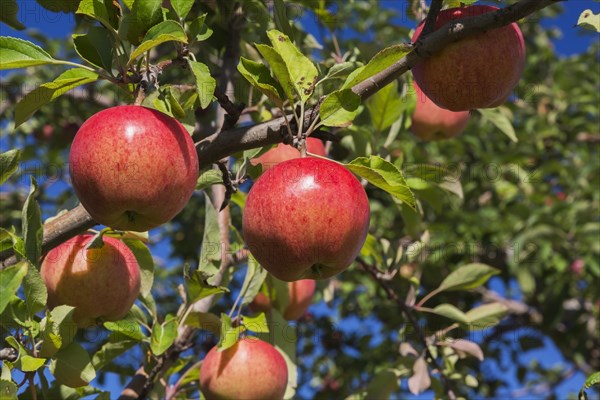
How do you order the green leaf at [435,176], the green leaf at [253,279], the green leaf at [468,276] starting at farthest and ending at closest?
the green leaf at [468,276] < the green leaf at [435,176] < the green leaf at [253,279]

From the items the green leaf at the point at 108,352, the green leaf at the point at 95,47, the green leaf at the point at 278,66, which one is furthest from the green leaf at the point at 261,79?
the green leaf at the point at 108,352

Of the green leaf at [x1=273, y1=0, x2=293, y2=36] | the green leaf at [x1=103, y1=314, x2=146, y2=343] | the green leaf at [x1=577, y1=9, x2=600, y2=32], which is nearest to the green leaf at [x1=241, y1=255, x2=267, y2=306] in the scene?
the green leaf at [x1=103, y1=314, x2=146, y2=343]

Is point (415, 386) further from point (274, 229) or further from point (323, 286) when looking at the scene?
point (274, 229)

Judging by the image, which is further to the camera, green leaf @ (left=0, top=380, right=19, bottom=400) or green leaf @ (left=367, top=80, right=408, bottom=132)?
green leaf @ (left=367, top=80, right=408, bottom=132)

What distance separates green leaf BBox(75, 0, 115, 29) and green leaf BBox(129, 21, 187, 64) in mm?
124

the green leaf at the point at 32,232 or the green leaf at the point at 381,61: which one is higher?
the green leaf at the point at 381,61

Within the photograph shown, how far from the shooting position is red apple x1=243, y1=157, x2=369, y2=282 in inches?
48.1

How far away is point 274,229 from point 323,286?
1.38m

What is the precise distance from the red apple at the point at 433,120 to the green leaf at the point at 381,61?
116cm

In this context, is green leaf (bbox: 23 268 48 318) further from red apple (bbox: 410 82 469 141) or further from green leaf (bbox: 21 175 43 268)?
red apple (bbox: 410 82 469 141)

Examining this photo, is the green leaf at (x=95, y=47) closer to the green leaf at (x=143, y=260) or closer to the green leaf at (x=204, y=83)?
the green leaf at (x=204, y=83)

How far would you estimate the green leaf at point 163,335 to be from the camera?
168 centimetres

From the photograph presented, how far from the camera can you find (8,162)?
1.50 metres

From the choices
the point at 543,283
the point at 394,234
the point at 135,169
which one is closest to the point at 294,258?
the point at 135,169
